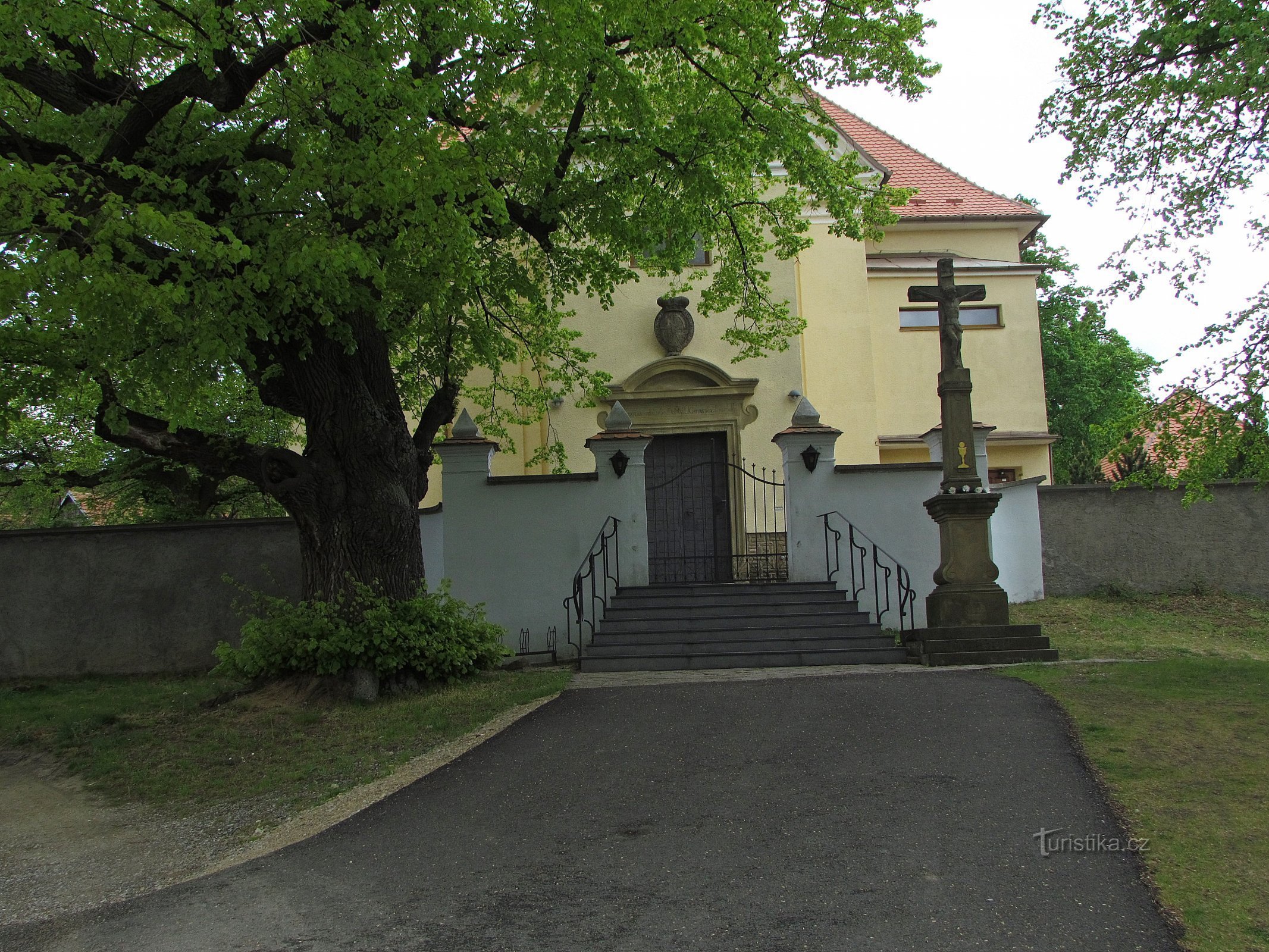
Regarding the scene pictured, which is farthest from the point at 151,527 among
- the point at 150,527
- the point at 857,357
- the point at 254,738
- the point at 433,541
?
the point at 857,357

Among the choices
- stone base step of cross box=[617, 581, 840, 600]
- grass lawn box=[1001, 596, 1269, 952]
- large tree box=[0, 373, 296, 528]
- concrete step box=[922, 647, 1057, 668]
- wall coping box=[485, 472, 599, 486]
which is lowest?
grass lawn box=[1001, 596, 1269, 952]

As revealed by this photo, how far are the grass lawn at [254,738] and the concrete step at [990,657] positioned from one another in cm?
407

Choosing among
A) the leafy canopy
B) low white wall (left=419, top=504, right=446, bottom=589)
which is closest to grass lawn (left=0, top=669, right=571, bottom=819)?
the leafy canopy

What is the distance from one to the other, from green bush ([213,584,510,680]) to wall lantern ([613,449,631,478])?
4.03 meters

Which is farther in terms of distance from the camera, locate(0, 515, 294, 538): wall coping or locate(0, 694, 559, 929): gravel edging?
locate(0, 515, 294, 538): wall coping

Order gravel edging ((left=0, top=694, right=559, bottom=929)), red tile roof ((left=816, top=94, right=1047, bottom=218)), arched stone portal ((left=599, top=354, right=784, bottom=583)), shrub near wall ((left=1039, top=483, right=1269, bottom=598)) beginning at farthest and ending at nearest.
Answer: red tile roof ((left=816, top=94, right=1047, bottom=218))
arched stone portal ((left=599, top=354, right=784, bottom=583))
shrub near wall ((left=1039, top=483, right=1269, bottom=598))
gravel edging ((left=0, top=694, right=559, bottom=929))

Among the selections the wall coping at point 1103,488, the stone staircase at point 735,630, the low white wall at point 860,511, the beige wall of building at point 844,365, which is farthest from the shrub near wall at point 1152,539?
the stone staircase at point 735,630

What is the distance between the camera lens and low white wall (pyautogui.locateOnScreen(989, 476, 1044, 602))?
15164mm

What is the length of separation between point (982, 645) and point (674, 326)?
802cm

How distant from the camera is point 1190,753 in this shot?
6.40 m

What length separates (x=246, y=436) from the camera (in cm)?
1695

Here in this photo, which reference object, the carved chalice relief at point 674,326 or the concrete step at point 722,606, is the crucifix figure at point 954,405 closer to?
the concrete step at point 722,606

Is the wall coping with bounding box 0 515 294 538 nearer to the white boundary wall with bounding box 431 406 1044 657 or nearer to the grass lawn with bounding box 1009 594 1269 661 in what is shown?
the white boundary wall with bounding box 431 406 1044 657

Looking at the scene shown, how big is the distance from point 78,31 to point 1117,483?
9830mm
